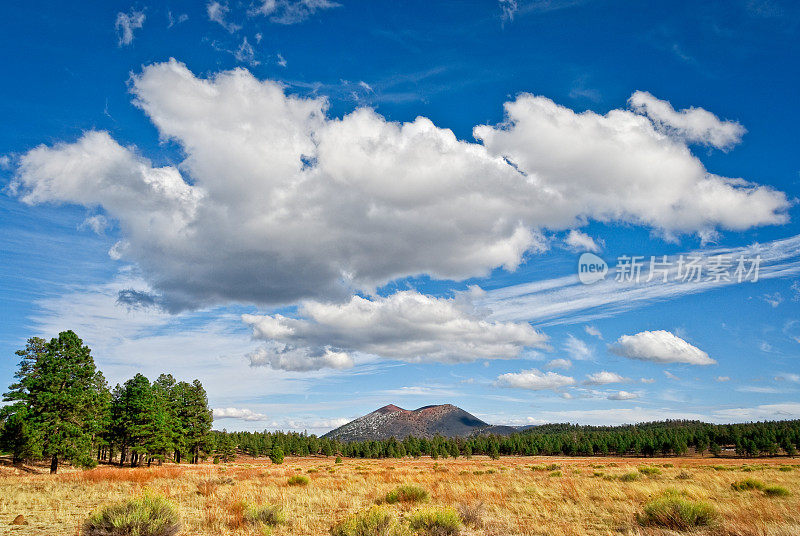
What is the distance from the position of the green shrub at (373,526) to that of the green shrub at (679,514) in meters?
7.04

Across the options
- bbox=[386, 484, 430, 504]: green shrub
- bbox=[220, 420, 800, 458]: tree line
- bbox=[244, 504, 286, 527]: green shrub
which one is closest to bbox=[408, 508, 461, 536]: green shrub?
bbox=[244, 504, 286, 527]: green shrub

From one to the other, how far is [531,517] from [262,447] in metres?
144

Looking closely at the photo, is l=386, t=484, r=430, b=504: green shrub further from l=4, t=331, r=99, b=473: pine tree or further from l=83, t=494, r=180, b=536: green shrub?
l=4, t=331, r=99, b=473: pine tree

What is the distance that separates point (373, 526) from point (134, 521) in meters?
5.30

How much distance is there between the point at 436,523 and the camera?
35.9ft

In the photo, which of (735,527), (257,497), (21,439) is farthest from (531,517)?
(21,439)

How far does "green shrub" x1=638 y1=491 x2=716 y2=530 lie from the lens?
11.2 m

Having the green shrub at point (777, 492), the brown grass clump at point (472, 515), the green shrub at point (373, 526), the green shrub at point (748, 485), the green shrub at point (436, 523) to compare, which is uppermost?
the green shrub at point (373, 526)

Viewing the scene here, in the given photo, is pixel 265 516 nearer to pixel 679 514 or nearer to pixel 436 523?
pixel 436 523

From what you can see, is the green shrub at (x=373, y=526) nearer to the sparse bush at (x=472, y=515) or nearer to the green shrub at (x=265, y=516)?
the green shrub at (x=265, y=516)

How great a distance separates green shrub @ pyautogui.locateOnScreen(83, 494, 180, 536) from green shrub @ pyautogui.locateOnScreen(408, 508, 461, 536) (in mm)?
5721

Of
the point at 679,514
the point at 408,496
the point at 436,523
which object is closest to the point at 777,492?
the point at 679,514

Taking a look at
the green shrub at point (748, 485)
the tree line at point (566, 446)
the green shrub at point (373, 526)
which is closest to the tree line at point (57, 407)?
the green shrub at point (373, 526)

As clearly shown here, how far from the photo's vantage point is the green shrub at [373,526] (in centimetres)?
960
